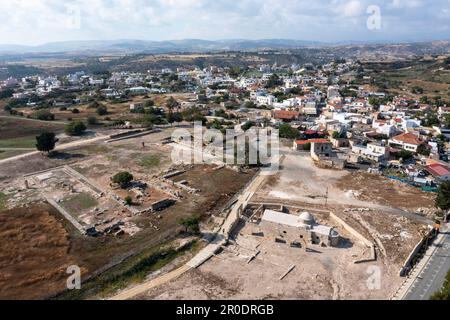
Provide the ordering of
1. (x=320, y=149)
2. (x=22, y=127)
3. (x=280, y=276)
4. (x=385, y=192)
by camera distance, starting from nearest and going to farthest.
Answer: (x=280, y=276) → (x=385, y=192) → (x=320, y=149) → (x=22, y=127)

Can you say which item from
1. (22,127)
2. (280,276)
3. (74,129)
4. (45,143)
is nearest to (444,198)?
(280,276)

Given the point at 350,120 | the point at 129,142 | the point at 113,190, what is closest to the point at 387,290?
the point at 113,190

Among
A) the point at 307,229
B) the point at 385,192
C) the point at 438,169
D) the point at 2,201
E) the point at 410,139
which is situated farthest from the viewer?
the point at 410,139

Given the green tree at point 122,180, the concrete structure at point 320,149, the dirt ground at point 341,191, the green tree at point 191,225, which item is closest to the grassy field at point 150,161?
the green tree at point 122,180

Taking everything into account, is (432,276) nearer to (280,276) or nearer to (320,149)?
(280,276)

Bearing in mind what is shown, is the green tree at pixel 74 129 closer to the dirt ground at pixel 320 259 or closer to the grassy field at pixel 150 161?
the grassy field at pixel 150 161
